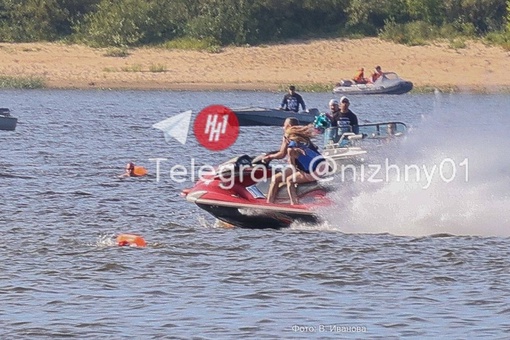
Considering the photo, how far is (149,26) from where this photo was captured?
184ft

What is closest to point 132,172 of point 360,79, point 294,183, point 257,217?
point 257,217

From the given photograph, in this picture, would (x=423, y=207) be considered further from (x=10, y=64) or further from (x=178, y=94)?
(x=10, y=64)

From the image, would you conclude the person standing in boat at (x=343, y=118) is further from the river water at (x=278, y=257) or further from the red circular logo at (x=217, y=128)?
the red circular logo at (x=217, y=128)

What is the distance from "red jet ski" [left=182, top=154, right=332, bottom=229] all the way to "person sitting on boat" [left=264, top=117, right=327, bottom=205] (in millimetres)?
109

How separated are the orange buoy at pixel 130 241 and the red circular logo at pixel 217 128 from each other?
11.2 metres

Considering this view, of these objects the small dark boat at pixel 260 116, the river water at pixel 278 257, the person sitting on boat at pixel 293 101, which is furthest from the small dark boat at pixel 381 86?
the river water at pixel 278 257

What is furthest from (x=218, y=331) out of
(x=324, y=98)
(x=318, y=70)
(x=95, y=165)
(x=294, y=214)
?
(x=318, y=70)

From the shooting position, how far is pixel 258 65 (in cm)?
5153

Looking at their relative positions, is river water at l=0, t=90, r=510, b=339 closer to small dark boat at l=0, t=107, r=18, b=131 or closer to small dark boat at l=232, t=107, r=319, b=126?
small dark boat at l=0, t=107, r=18, b=131

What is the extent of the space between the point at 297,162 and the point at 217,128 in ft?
46.3

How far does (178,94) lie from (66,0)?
13896 mm

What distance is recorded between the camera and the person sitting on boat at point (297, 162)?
52.4 feet

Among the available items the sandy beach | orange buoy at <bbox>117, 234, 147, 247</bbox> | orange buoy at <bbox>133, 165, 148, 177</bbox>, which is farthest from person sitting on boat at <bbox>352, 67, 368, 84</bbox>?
orange buoy at <bbox>117, 234, 147, 247</bbox>

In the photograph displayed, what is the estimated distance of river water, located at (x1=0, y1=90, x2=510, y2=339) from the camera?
37.3ft
